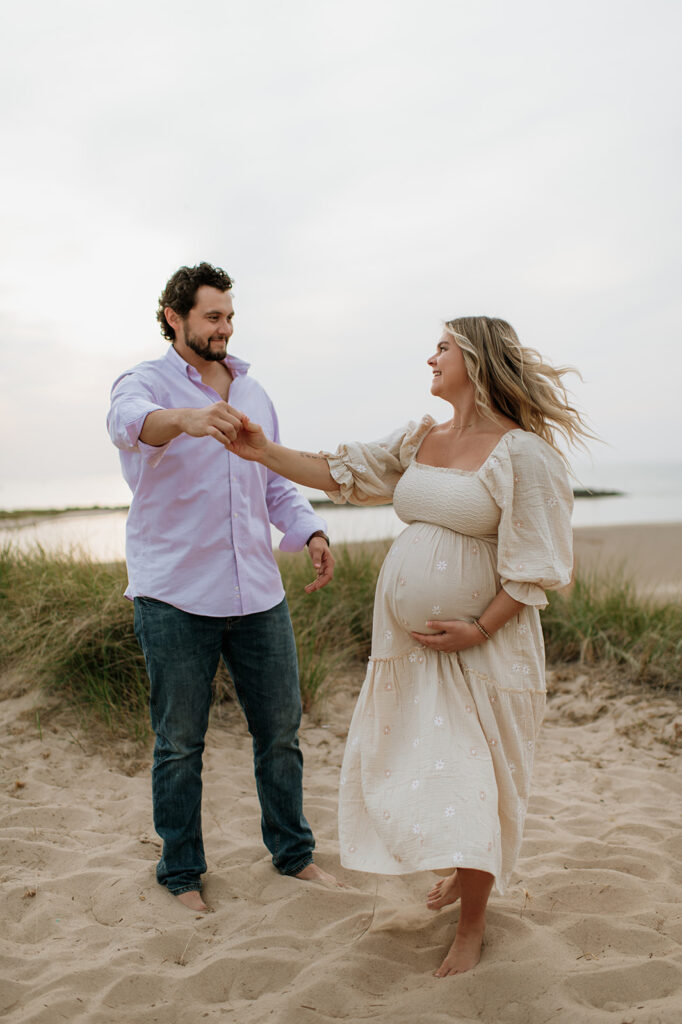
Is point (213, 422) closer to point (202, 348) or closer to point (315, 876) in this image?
point (202, 348)

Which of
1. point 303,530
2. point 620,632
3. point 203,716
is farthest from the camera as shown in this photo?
point 620,632

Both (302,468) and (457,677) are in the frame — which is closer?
(457,677)

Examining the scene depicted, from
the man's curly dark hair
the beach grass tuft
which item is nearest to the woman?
the man's curly dark hair

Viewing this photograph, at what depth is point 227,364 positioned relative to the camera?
360cm

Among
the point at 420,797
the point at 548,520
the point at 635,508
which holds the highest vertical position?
the point at 548,520

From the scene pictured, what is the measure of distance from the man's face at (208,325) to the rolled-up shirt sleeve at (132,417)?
0.28 m

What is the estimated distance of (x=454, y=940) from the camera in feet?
9.36

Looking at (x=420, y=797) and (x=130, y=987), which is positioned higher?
(x=420, y=797)

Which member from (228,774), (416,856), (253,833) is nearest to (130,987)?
(416,856)

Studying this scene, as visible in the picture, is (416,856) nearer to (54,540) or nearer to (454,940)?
(454,940)

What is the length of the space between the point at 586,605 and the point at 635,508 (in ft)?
63.1

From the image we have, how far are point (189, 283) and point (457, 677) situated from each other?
5.96 feet

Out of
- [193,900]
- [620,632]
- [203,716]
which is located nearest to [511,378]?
[203,716]

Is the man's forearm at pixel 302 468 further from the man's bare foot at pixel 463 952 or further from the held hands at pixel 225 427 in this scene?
the man's bare foot at pixel 463 952
